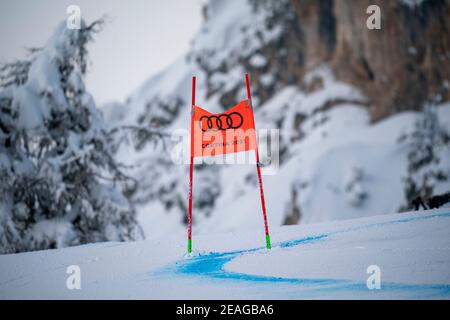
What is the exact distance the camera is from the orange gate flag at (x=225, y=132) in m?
4.01

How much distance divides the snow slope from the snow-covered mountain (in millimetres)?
3401

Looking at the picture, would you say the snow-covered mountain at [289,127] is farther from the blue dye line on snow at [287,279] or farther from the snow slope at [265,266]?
the blue dye line on snow at [287,279]

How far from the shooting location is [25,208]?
243 inches

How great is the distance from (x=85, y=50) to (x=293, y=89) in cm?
3616

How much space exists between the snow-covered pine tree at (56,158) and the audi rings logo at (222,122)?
2993mm

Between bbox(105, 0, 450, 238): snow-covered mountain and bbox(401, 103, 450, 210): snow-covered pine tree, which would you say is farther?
bbox(105, 0, 450, 238): snow-covered mountain

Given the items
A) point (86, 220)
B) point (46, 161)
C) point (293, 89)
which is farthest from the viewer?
point (293, 89)

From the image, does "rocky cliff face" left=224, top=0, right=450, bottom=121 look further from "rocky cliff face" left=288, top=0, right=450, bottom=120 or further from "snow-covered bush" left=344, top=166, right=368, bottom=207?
"snow-covered bush" left=344, top=166, right=368, bottom=207

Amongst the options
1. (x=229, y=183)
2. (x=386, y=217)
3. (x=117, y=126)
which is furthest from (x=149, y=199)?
(x=386, y=217)

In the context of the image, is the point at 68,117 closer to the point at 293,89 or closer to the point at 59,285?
the point at 59,285

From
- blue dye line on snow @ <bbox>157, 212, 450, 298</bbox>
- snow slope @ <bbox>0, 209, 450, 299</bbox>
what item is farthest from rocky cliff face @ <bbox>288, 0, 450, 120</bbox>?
blue dye line on snow @ <bbox>157, 212, 450, 298</bbox>

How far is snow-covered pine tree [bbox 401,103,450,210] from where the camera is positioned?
52.7 ft

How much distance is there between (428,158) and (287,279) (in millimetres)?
17594

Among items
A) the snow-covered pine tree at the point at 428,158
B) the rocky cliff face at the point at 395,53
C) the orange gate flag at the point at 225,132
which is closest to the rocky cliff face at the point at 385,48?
the rocky cliff face at the point at 395,53
